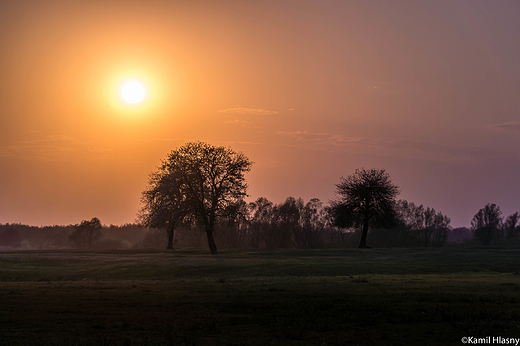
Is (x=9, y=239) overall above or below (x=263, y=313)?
above

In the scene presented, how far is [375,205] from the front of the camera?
75.4m

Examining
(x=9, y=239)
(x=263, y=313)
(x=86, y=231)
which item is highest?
(x=86, y=231)

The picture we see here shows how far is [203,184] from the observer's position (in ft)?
205

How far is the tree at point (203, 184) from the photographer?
61.0m

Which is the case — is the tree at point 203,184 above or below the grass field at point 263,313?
above

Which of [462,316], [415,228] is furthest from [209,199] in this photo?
[415,228]

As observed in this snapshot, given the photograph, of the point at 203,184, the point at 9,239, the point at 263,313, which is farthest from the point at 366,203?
the point at 9,239

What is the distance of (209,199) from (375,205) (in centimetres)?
3054

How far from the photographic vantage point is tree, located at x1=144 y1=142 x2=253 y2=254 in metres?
61.0

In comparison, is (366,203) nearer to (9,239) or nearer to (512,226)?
(512,226)

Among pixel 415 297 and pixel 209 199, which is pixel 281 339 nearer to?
pixel 415 297

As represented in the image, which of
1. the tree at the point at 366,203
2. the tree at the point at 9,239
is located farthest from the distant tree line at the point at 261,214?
the tree at the point at 9,239

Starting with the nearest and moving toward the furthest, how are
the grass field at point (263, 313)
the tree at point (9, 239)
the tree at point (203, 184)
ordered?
the grass field at point (263, 313), the tree at point (203, 184), the tree at point (9, 239)

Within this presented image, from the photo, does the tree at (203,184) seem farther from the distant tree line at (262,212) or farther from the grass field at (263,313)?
the grass field at (263,313)
